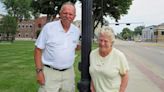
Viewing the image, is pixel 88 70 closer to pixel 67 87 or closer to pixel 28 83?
pixel 67 87

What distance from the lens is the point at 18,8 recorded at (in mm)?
111625

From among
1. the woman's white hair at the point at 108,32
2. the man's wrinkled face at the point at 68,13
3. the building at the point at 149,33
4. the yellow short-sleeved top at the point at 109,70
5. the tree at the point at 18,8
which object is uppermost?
the tree at the point at 18,8

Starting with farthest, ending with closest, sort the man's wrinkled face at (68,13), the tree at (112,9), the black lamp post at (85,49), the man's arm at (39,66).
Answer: the tree at (112,9), the man's arm at (39,66), the man's wrinkled face at (68,13), the black lamp post at (85,49)

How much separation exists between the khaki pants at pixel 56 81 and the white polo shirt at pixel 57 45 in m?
0.09

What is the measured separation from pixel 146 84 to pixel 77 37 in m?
7.57

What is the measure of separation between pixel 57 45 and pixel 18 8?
108 m

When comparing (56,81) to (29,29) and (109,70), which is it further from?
(29,29)

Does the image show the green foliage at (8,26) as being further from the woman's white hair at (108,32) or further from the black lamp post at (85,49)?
the woman's white hair at (108,32)

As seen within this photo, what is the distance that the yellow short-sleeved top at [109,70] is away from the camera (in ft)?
14.1

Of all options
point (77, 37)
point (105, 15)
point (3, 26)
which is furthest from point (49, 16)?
point (77, 37)

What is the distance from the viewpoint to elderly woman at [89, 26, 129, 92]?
13.9 ft

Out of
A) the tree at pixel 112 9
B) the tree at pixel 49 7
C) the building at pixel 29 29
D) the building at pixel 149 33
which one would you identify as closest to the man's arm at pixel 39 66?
the tree at pixel 49 7

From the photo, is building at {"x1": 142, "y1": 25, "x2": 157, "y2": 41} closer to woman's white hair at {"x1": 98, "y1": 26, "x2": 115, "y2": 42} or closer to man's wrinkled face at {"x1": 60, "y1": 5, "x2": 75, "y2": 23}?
man's wrinkled face at {"x1": 60, "y1": 5, "x2": 75, "y2": 23}

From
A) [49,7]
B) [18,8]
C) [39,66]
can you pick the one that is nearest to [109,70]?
[39,66]
